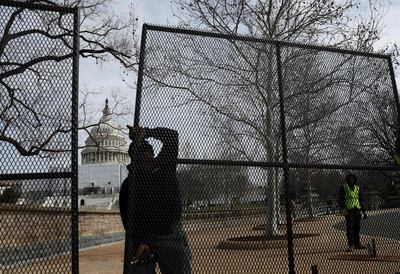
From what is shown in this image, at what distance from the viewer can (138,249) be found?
163 inches

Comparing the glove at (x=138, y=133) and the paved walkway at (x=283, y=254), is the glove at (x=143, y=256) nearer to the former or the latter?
the paved walkway at (x=283, y=254)

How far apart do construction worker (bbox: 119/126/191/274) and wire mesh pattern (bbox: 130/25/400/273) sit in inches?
1.7

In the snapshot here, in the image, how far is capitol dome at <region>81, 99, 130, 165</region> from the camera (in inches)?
360

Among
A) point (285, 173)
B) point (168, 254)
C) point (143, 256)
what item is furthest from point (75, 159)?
point (285, 173)

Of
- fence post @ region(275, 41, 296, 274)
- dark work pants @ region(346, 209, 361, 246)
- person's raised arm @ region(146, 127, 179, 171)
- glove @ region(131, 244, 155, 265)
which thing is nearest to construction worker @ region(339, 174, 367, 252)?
dark work pants @ region(346, 209, 361, 246)

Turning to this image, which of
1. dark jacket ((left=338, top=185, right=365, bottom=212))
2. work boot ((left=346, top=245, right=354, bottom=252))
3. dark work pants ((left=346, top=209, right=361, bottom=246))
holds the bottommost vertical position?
work boot ((left=346, top=245, right=354, bottom=252))

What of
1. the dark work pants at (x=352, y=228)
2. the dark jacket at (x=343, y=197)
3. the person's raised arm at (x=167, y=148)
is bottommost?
the dark work pants at (x=352, y=228)

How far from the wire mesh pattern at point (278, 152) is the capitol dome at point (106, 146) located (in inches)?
60.4

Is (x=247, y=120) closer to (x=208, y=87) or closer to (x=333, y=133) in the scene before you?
(x=208, y=87)

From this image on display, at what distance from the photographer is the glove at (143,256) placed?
4.12 meters

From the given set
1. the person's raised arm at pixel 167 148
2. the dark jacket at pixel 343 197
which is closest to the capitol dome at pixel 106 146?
the person's raised arm at pixel 167 148

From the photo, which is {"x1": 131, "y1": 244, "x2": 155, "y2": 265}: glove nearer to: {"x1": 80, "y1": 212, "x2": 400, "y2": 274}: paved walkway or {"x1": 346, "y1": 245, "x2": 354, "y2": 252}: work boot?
{"x1": 80, "y1": 212, "x2": 400, "y2": 274}: paved walkway

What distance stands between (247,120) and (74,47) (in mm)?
1799

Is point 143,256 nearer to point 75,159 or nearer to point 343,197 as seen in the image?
point 75,159
